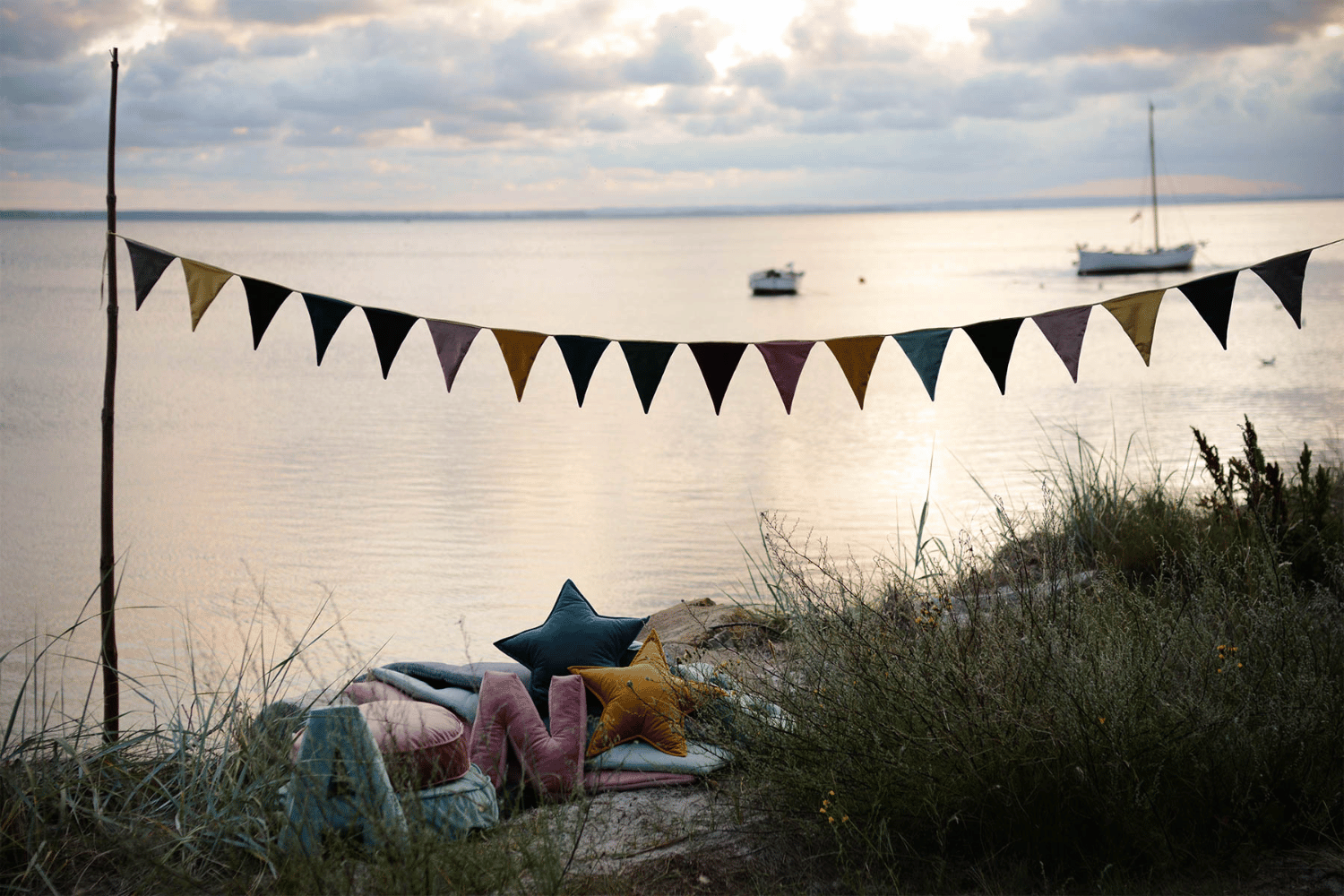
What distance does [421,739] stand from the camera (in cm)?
398

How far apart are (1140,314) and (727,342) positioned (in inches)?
72.6

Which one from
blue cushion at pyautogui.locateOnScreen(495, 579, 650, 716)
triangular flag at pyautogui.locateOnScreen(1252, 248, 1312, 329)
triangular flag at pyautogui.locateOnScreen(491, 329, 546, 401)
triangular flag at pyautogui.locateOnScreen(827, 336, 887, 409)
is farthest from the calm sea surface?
triangular flag at pyautogui.locateOnScreen(1252, 248, 1312, 329)

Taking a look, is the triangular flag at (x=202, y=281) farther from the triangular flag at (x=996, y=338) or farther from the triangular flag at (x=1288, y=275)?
the triangular flag at (x=1288, y=275)

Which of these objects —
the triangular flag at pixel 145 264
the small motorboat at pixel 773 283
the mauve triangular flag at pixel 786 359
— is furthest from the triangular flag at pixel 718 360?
the small motorboat at pixel 773 283

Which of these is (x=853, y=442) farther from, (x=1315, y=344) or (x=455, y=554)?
(x=1315, y=344)

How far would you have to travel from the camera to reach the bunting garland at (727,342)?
501cm

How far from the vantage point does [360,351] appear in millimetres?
29281

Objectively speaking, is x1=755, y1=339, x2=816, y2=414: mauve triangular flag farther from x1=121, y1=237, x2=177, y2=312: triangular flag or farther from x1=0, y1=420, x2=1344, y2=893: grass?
x1=121, y1=237, x2=177, y2=312: triangular flag

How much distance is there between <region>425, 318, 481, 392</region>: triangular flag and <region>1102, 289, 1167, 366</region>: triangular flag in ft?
9.60

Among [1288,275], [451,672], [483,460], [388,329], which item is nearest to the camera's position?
[1288,275]

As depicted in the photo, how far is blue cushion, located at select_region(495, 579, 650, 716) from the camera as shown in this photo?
195 inches

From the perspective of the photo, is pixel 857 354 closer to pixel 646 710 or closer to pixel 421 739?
pixel 646 710

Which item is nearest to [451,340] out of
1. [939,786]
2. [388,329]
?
[388,329]

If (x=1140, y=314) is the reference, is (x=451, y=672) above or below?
below
